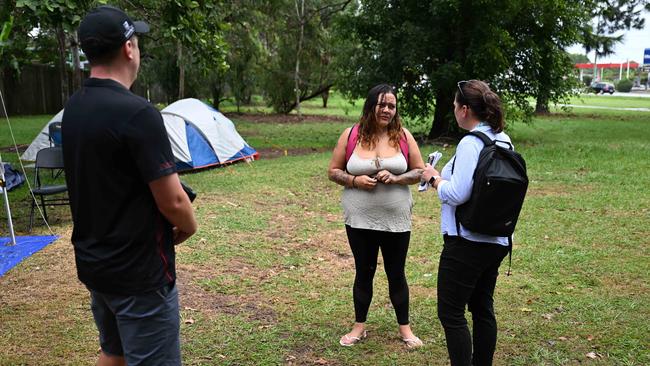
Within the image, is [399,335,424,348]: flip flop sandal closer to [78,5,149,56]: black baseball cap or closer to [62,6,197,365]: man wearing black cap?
[62,6,197,365]: man wearing black cap

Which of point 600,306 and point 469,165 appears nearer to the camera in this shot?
point 469,165

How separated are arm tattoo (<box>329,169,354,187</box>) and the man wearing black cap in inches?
66.8

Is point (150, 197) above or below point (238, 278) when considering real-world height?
above

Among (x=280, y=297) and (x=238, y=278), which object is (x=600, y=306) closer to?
(x=280, y=297)

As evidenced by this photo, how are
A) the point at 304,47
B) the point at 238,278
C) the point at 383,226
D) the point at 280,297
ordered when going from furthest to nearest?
the point at 304,47 < the point at 238,278 < the point at 280,297 < the point at 383,226

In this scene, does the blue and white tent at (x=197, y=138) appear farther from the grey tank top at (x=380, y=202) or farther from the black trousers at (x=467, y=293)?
the black trousers at (x=467, y=293)

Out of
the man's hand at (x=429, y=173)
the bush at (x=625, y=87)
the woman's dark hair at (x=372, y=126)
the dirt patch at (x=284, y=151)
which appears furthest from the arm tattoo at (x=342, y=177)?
the bush at (x=625, y=87)

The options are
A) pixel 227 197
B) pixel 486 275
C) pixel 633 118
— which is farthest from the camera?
pixel 633 118

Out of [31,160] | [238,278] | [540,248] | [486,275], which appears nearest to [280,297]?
[238,278]

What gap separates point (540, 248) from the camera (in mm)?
6047

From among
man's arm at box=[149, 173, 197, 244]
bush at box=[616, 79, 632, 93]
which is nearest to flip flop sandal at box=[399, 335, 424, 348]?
man's arm at box=[149, 173, 197, 244]

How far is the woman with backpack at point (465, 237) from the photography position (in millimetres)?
2822

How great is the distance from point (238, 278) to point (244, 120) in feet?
61.7

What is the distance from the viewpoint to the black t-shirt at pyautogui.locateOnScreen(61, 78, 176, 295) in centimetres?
192
